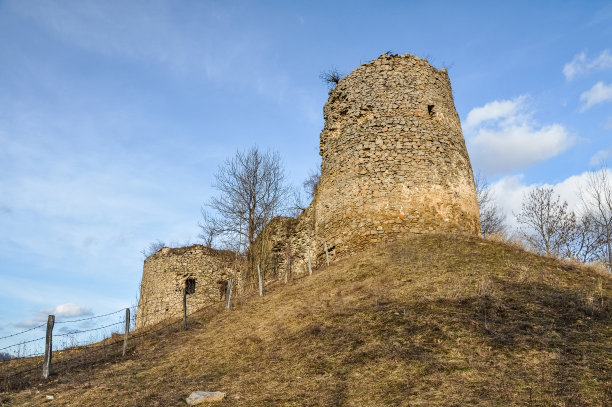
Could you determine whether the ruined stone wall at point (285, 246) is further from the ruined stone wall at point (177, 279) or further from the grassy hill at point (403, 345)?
the grassy hill at point (403, 345)

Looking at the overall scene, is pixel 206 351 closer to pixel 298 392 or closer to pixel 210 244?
pixel 298 392

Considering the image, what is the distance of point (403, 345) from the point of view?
21.4 ft

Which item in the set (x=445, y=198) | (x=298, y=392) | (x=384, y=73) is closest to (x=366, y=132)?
(x=384, y=73)

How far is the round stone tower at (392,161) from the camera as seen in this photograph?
13.2m

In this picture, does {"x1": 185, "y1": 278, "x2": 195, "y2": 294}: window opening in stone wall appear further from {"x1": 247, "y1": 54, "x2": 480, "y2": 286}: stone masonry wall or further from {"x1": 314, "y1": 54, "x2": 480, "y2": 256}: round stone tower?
{"x1": 314, "y1": 54, "x2": 480, "y2": 256}: round stone tower

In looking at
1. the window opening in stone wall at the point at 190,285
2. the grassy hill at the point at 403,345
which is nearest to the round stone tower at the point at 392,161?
the grassy hill at the point at 403,345

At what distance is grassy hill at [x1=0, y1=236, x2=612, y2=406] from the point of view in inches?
203

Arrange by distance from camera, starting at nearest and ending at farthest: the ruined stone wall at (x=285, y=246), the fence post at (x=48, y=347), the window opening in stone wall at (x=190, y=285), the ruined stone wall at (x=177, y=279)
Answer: the fence post at (x=48, y=347)
the ruined stone wall at (x=285, y=246)
the ruined stone wall at (x=177, y=279)
the window opening in stone wall at (x=190, y=285)

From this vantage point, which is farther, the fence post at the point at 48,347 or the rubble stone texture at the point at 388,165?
the rubble stone texture at the point at 388,165

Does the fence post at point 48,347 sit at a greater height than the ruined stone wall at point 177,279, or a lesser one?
lesser

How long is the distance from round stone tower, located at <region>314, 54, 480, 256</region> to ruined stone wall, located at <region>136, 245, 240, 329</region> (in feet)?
29.8

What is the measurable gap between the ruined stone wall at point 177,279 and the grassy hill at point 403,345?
10119 millimetres

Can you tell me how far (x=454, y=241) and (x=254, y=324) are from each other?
599 cm

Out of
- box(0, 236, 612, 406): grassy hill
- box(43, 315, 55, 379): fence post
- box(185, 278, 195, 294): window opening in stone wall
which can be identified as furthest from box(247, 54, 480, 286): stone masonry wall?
box(185, 278, 195, 294): window opening in stone wall
